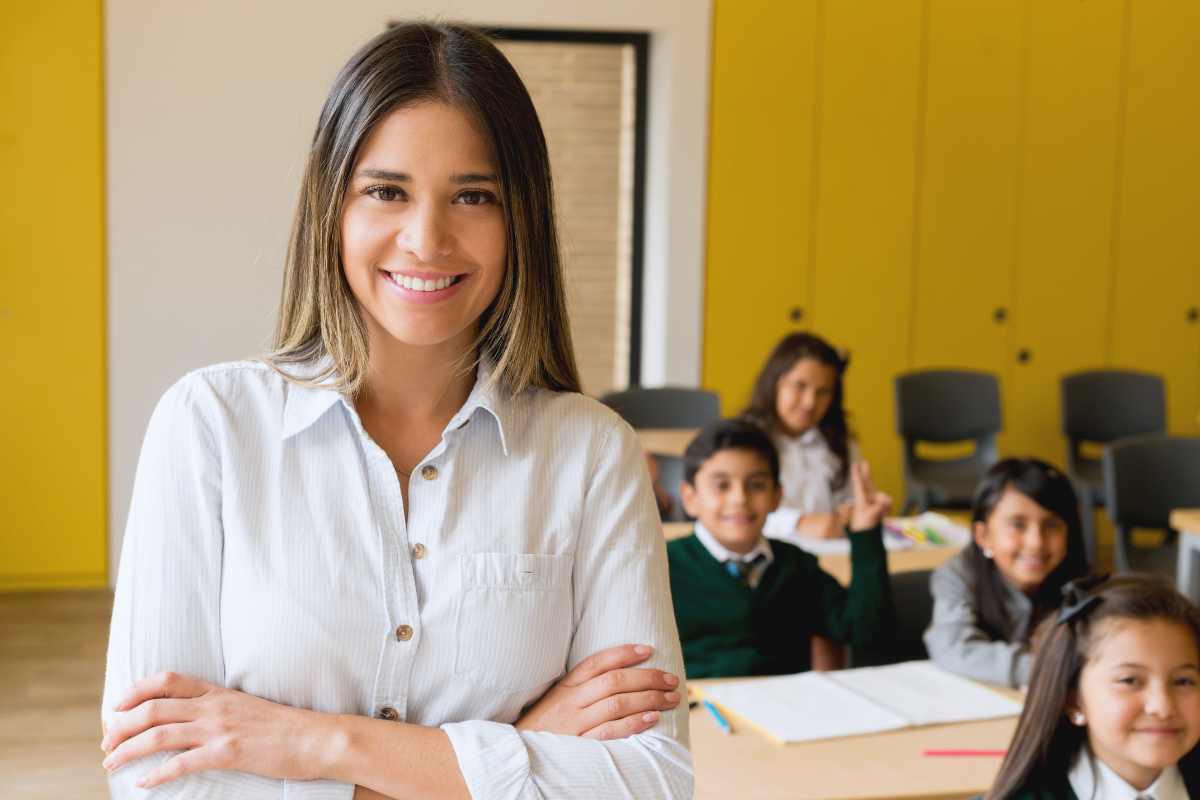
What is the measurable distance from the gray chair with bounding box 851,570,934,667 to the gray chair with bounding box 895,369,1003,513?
270 centimetres

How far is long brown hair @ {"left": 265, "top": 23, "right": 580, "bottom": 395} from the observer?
1.39 meters

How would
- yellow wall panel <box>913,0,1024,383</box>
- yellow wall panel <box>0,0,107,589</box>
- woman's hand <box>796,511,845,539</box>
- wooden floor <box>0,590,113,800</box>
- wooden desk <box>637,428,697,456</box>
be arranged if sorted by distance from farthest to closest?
1. yellow wall panel <box>913,0,1024,383</box>
2. yellow wall panel <box>0,0,107,589</box>
3. wooden desk <box>637,428,697,456</box>
4. woman's hand <box>796,511,845,539</box>
5. wooden floor <box>0,590,113,800</box>

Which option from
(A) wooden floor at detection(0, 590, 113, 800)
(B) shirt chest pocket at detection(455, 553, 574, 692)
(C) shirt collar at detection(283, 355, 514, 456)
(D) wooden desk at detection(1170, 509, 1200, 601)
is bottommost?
(A) wooden floor at detection(0, 590, 113, 800)

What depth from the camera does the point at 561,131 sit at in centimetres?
673

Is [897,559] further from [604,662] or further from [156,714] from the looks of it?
[156,714]

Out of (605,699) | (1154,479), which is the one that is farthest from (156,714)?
(1154,479)

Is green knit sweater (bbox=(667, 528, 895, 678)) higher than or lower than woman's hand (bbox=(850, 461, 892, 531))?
lower

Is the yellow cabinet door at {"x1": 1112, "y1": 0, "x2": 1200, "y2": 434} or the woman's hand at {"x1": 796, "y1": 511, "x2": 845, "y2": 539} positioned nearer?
the woman's hand at {"x1": 796, "y1": 511, "x2": 845, "y2": 539}

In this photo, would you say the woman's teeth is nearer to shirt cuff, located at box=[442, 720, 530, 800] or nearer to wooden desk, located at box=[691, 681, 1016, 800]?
shirt cuff, located at box=[442, 720, 530, 800]

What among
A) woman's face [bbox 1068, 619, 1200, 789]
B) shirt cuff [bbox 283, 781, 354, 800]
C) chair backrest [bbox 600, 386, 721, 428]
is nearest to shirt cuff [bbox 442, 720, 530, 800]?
shirt cuff [bbox 283, 781, 354, 800]

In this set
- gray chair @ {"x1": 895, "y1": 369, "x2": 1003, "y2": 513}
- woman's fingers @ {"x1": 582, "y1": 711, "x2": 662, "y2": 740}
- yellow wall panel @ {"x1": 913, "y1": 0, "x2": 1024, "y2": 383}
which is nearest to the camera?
woman's fingers @ {"x1": 582, "y1": 711, "x2": 662, "y2": 740}

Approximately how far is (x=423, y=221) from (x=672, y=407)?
13.8 feet

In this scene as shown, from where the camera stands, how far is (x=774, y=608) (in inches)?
132

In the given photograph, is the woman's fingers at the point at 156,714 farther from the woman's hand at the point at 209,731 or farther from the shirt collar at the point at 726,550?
the shirt collar at the point at 726,550
